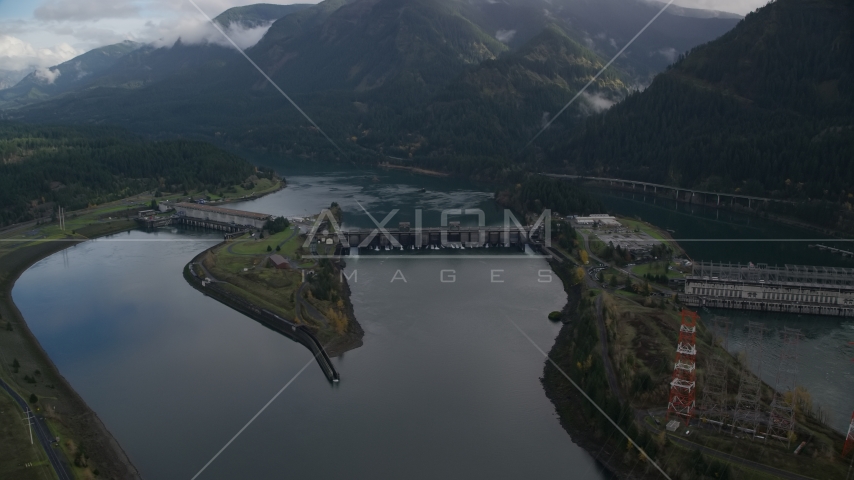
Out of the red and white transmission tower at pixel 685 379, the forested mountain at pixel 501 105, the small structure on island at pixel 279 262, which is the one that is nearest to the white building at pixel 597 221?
the small structure on island at pixel 279 262

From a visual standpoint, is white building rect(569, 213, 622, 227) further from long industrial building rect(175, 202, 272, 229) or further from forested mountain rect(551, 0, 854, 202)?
long industrial building rect(175, 202, 272, 229)

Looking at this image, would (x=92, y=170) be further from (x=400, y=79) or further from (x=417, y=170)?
(x=400, y=79)

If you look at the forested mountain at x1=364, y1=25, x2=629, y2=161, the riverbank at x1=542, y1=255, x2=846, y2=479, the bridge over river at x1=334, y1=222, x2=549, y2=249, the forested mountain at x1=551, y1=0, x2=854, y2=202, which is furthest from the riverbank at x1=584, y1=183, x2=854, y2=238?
the forested mountain at x1=364, y1=25, x2=629, y2=161

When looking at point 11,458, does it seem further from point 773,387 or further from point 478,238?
point 478,238

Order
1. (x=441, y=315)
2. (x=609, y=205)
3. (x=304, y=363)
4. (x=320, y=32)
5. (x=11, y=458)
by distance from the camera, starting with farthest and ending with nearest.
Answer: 1. (x=320, y=32)
2. (x=609, y=205)
3. (x=441, y=315)
4. (x=304, y=363)
5. (x=11, y=458)

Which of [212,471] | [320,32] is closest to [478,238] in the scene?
[212,471]

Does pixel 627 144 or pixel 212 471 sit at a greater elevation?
pixel 627 144

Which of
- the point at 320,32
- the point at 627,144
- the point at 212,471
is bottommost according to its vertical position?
the point at 212,471
